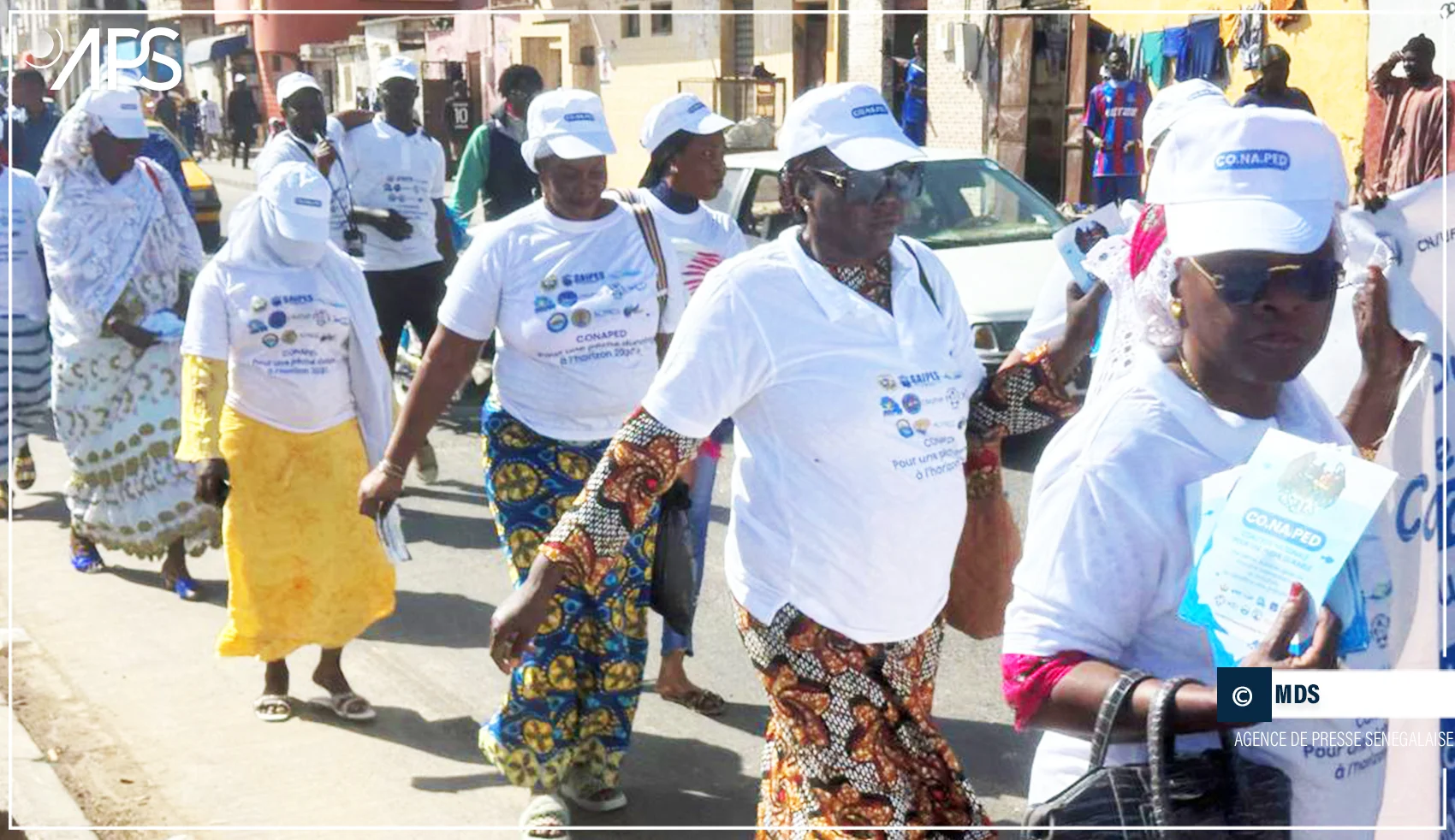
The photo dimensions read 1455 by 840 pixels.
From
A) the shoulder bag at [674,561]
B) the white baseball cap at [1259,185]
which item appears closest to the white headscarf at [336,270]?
the shoulder bag at [674,561]

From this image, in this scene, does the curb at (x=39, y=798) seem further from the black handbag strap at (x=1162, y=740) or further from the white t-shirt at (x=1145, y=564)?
the black handbag strap at (x=1162, y=740)

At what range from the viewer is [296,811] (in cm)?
517

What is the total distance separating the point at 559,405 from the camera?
4.90 metres

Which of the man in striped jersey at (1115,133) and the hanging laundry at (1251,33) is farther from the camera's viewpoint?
the hanging laundry at (1251,33)

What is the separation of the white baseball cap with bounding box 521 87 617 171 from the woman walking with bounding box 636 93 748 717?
2.83ft

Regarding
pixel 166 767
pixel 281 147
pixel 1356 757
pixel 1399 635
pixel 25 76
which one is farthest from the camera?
pixel 25 76

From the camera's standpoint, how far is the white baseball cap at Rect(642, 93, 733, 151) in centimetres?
618

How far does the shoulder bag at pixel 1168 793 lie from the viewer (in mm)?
2287

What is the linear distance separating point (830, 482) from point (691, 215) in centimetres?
285

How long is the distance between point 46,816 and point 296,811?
664 millimetres

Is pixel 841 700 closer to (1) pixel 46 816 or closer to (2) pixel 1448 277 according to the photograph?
(2) pixel 1448 277

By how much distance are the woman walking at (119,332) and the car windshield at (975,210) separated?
4.06 m

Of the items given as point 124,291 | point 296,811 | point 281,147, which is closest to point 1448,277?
point 296,811

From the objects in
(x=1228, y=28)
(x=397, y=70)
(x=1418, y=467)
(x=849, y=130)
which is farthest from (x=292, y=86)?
(x=1228, y=28)
